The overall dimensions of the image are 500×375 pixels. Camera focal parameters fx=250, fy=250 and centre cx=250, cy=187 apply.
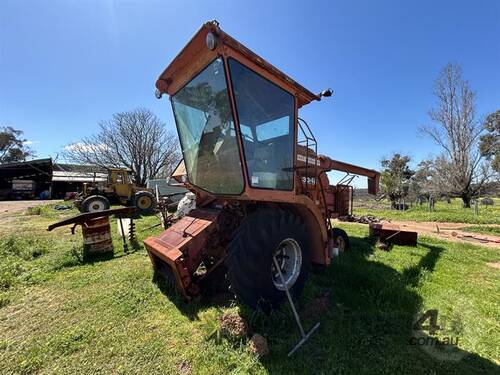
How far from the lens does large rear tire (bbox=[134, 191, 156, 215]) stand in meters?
14.7

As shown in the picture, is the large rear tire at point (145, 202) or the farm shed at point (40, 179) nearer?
the large rear tire at point (145, 202)

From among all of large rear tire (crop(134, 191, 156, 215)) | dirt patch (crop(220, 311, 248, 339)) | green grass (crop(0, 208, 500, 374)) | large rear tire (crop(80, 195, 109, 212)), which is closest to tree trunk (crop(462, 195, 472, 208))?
green grass (crop(0, 208, 500, 374))

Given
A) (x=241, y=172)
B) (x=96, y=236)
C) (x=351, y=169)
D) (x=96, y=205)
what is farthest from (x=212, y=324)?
(x=96, y=205)

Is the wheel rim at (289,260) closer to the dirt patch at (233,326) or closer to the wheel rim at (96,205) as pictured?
the dirt patch at (233,326)

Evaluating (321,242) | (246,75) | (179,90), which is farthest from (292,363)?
(179,90)

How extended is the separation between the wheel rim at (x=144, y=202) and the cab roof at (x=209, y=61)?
1214cm

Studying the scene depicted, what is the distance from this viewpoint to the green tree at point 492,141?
20684 mm

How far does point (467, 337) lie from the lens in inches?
111

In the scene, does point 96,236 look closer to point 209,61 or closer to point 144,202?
point 209,61

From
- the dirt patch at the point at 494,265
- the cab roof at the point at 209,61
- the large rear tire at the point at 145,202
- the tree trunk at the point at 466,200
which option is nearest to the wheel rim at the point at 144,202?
the large rear tire at the point at 145,202

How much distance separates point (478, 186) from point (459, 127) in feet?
15.9

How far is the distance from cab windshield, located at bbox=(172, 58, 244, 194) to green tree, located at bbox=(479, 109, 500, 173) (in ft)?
83.2

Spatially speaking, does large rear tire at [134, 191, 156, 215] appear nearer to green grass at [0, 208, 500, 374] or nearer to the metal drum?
the metal drum

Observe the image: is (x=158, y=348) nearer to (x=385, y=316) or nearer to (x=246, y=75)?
(x=385, y=316)
